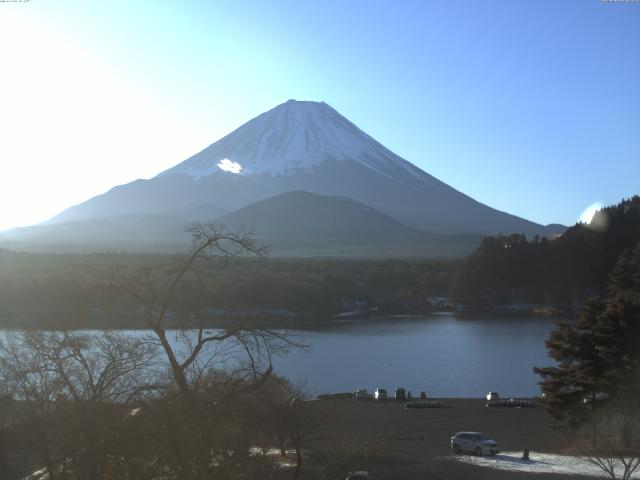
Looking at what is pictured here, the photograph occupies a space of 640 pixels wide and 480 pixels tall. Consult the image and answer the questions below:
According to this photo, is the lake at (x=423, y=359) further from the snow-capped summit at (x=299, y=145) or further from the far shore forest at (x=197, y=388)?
the snow-capped summit at (x=299, y=145)

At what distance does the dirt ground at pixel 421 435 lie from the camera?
1096 cm

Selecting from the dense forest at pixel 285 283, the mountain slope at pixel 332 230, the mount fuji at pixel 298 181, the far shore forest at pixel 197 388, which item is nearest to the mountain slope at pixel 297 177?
the mount fuji at pixel 298 181

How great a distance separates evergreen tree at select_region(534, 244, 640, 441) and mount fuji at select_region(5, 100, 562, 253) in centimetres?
9107

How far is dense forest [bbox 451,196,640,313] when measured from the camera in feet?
156

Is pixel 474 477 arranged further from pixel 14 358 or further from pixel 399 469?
pixel 14 358

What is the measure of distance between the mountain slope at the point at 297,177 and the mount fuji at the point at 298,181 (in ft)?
0.47

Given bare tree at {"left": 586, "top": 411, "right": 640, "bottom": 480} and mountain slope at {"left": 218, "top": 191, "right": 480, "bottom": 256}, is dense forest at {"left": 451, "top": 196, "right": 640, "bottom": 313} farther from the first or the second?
bare tree at {"left": 586, "top": 411, "right": 640, "bottom": 480}

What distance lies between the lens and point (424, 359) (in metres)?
27.2

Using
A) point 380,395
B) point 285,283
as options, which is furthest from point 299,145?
point 380,395

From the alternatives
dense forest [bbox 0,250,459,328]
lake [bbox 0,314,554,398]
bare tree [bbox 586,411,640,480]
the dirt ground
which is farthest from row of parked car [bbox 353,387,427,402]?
bare tree [bbox 586,411,640,480]

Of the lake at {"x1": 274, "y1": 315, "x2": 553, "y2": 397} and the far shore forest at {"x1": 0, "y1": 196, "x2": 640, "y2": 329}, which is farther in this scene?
the far shore forest at {"x1": 0, "y1": 196, "x2": 640, "y2": 329}

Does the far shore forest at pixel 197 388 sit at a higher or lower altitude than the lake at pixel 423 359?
higher

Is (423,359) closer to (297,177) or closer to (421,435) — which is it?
(421,435)

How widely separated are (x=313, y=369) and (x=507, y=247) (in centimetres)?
2908
